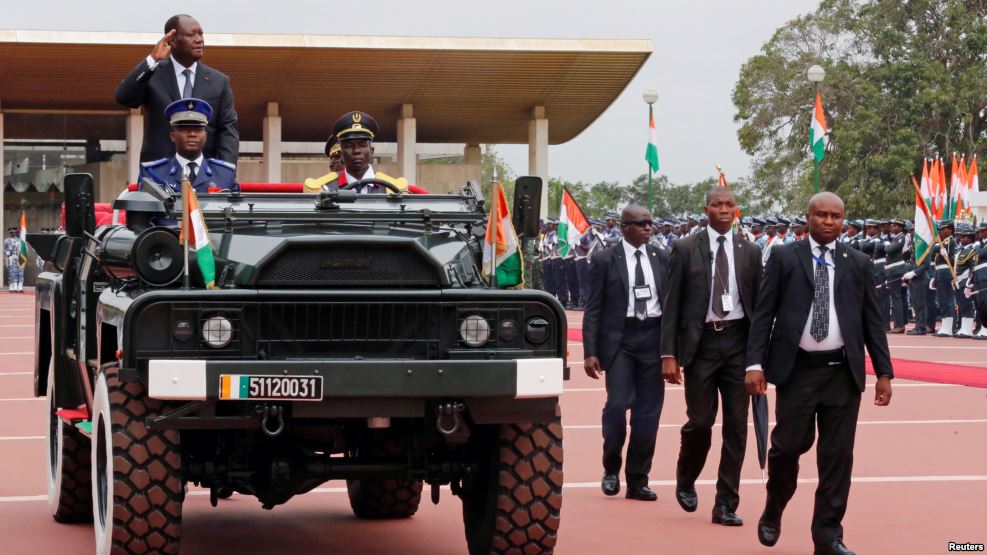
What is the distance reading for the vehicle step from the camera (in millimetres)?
8198

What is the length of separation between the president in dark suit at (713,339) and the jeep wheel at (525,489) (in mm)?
1960

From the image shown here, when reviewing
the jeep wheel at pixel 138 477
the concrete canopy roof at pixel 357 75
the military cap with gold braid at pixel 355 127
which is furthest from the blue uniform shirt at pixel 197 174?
the concrete canopy roof at pixel 357 75

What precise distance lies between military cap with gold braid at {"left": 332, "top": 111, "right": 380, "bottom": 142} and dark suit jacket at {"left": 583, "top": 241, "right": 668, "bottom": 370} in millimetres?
1729

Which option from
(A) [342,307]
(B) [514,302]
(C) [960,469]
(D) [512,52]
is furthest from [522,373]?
(D) [512,52]

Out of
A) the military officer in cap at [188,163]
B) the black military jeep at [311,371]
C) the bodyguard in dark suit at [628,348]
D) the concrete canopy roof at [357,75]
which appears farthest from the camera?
the concrete canopy roof at [357,75]

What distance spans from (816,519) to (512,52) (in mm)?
42319

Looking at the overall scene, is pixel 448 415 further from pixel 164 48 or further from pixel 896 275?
pixel 896 275

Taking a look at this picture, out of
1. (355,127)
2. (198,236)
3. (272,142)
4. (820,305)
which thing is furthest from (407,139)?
(198,236)

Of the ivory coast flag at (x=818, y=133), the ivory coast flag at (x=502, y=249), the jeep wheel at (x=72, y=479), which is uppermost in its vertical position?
the ivory coast flag at (x=818, y=133)

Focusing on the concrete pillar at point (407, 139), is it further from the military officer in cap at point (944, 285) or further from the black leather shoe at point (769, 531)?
the black leather shoe at point (769, 531)

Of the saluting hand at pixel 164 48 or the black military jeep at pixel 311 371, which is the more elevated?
the saluting hand at pixel 164 48

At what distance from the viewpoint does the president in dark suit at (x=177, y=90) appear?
9.33 metres

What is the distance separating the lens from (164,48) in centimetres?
921

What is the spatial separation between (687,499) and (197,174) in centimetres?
328
